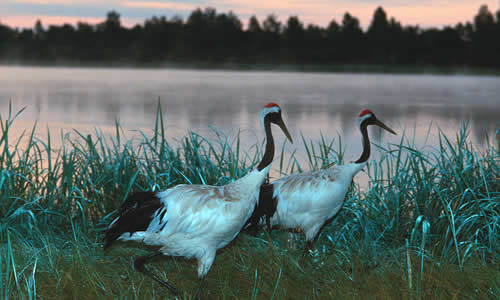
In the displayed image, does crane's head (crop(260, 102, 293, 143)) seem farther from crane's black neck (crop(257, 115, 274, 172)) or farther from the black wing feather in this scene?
the black wing feather

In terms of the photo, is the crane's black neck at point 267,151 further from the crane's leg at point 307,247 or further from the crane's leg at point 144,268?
the crane's leg at point 307,247

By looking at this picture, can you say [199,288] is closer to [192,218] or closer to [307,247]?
[192,218]

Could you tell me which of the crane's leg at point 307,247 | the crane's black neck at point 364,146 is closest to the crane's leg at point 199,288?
the crane's leg at point 307,247

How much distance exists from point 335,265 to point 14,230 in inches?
98.5

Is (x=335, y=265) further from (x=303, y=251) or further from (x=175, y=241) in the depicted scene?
(x=175, y=241)

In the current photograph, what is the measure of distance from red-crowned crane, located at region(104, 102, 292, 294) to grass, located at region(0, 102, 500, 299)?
26 cm

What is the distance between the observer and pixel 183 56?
7312 centimetres

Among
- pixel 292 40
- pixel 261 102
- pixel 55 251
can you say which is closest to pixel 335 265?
pixel 55 251

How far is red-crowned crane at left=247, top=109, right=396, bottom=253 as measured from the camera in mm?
4211

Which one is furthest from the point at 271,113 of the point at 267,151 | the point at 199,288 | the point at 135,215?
the point at 199,288

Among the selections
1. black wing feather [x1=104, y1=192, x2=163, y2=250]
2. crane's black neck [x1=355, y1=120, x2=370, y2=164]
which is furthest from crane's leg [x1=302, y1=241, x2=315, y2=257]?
black wing feather [x1=104, y1=192, x2=163, y2=250]

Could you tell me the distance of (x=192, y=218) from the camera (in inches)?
131

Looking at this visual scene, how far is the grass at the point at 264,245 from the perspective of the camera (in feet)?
11.6

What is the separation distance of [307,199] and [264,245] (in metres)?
0.60
